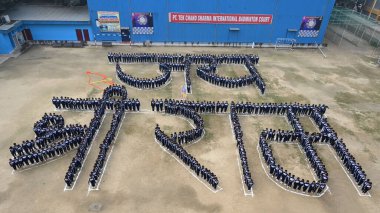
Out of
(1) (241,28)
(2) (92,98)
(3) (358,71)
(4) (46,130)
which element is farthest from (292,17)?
(4) (46,130)

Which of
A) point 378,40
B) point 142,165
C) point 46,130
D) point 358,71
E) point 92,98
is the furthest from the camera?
point 378,40

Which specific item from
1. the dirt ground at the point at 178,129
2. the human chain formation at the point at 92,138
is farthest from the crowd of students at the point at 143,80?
the human chain formation at the point at 92,138

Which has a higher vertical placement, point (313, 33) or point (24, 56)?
point (313, 33)

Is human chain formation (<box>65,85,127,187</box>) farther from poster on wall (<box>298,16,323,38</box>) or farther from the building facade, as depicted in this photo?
poster on wall (<box>298,16,323,38</box>)

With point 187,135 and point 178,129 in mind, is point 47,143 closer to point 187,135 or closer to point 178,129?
point 178,129

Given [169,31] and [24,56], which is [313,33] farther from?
[24,56]

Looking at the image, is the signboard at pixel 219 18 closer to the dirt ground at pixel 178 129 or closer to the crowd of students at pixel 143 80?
the dirt ground at pixel 178 129

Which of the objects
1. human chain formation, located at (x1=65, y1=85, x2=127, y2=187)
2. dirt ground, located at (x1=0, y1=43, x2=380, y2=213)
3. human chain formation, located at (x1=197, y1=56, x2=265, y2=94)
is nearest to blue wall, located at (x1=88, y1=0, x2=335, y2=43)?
dirt ground, located at (x1=0, y1=43, x2=380, y2=213)
